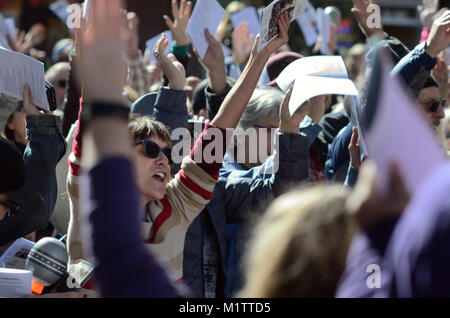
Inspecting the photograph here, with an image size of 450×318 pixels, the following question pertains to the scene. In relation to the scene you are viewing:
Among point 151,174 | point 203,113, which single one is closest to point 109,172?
point 151,174

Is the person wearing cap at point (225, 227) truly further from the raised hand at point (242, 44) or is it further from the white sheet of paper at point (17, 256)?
the raised hand at point (242, 44)

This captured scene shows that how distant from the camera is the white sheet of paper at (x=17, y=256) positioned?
230 cm

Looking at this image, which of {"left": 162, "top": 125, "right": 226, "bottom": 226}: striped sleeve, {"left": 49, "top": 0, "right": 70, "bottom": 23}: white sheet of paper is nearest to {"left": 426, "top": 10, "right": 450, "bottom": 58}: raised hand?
{"left": 162, "top": 125, "right": 226, "bottom": 226}: striped sleeve

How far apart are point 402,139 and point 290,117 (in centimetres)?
143

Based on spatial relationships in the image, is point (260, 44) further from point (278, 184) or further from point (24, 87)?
point (24, 87)

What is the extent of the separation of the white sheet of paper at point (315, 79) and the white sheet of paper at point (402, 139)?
1212mm

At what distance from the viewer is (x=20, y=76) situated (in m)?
2.73

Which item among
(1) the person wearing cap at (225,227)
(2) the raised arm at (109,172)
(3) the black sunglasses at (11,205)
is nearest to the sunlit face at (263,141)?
(1) the person wearing cap at (225,227)

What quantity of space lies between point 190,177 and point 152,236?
0.23 meters

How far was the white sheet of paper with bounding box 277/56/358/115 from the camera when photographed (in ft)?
8.21

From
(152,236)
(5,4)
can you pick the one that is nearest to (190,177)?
(152,236)

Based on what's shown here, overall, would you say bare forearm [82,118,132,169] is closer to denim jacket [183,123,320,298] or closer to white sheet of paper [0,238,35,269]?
white sheet of paper [0,238,35,269]

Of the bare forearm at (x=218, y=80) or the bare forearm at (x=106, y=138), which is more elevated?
the bare forearm at (x=218, y=80)

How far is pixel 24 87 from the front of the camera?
271 cm
